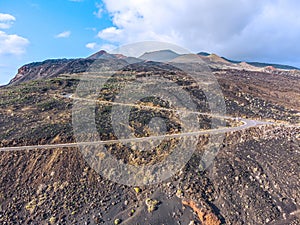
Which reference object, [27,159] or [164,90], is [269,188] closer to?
[27,159]

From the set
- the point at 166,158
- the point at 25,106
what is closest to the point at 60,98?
the point at 25,106

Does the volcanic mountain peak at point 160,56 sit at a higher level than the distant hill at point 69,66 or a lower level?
higher

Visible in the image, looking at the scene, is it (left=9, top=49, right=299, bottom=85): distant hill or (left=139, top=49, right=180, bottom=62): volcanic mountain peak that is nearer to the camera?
(left=9, top=49, right=299, bottom=85): distant hill

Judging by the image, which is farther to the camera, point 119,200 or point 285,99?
point 285,99

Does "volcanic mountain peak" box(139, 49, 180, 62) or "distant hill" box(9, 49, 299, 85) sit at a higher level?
"volcanic mountain peak" box(139, 49, 180, 62)

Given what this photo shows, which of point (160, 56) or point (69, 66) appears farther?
point (160, 56)

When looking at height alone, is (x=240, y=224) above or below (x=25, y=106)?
below

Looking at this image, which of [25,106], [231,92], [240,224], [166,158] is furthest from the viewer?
[231,92]

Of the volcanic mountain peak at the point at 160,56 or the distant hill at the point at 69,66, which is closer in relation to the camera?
the distant hill at the point at 69,66

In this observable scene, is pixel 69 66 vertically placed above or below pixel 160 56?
below

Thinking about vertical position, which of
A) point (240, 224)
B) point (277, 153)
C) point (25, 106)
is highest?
point (25, 106)

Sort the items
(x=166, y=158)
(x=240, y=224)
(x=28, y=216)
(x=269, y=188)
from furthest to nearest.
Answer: (x=166, y=158) → (x=269, y=188) → (x=28, y=216) → (x=240, y=224)
